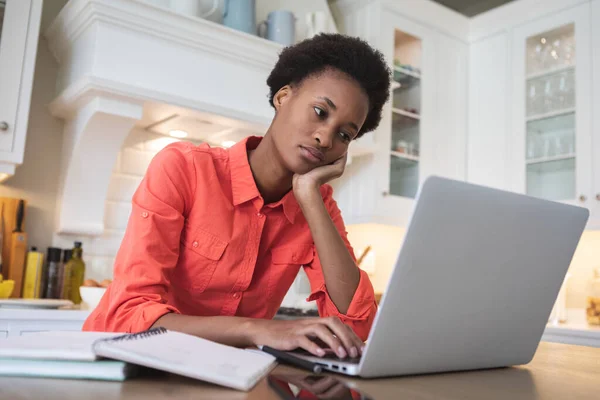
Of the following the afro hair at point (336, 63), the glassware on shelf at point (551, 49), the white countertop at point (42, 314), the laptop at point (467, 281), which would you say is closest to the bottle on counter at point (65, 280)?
the white countertop at point (42, 314)

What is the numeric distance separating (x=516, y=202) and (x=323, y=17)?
234 centimetres

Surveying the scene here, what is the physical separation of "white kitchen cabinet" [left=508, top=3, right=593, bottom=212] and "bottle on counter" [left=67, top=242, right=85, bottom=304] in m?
2.23

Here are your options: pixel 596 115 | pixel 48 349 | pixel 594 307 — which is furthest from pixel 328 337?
pixel 596 115

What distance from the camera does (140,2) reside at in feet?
7.06

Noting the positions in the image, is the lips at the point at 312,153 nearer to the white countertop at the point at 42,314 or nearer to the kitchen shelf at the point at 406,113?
the white countertop at the point at 42,314

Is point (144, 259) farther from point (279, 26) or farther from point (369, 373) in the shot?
point (279, 26)

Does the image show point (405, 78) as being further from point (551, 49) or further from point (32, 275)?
point (32, 275)

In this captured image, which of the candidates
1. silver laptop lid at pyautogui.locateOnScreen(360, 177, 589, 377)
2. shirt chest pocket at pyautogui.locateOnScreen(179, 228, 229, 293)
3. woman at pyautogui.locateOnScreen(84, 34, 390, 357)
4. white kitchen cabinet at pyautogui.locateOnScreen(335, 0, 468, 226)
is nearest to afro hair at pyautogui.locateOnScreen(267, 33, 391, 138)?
woman at pyautogui.locateOnScreen(84, 34, 390, 357)

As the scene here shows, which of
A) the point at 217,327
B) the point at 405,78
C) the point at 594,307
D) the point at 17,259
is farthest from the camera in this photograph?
the point at 405,78

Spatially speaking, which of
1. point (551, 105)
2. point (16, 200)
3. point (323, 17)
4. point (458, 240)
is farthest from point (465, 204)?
point (551, 105)

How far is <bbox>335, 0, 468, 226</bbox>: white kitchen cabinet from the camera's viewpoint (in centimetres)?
312

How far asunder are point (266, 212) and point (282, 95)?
278mm

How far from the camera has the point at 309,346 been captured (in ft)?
2.48

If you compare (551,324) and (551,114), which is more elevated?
(551,114)
